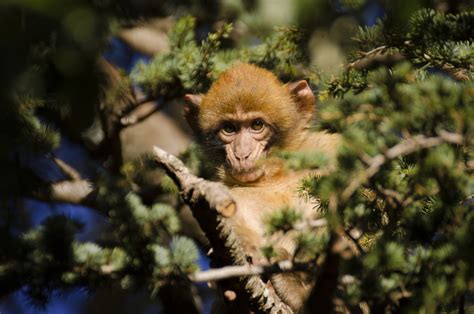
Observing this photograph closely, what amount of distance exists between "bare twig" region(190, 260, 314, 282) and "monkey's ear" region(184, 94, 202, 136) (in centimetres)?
323

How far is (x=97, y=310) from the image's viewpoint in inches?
391

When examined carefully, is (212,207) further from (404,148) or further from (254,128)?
(254,128)

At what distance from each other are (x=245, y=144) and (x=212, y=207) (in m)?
2.75

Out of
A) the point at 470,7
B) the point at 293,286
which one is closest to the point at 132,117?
the point at 293,286

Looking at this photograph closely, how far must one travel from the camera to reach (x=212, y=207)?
11.7 ft

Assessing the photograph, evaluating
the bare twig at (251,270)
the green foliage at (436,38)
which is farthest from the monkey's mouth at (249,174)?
the bare twig at (251,270)

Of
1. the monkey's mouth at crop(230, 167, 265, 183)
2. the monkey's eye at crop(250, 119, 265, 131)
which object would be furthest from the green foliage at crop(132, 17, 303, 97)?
the monkey's mouth at crop(230, 167, 265, 183)

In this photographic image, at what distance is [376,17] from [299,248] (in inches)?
77.8

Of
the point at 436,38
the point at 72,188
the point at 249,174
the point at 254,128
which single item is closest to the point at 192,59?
the point at 254,128

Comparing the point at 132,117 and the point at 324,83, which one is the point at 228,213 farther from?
the point at 132,117

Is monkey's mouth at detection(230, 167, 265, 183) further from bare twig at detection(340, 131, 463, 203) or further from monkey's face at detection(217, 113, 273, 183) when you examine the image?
bare twig at detection(340, 131, 463, 203)

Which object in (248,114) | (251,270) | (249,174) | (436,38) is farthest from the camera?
(248,114)

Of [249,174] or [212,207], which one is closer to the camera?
[212,207]

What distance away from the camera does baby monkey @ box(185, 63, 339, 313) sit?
607 cm
